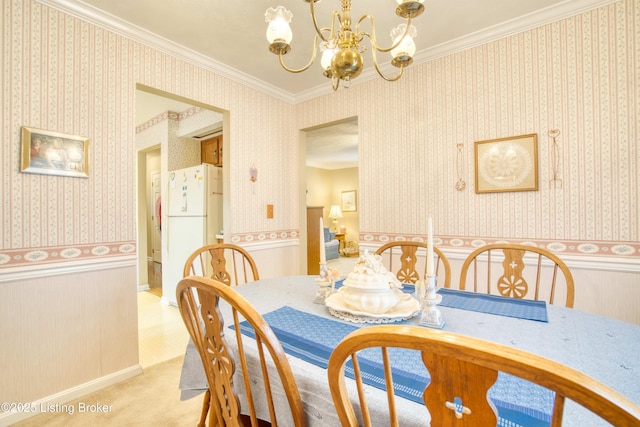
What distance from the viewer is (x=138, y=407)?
178cm

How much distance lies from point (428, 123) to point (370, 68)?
78cm

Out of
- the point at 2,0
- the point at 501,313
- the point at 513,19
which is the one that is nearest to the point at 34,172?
the point at 2,0

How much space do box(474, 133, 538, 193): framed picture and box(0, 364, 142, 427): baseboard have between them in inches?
112

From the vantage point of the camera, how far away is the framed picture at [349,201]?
8.42 meters

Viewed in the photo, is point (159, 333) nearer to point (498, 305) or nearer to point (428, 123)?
point (498, 305)

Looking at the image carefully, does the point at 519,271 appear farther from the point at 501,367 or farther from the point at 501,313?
the point at 501,367

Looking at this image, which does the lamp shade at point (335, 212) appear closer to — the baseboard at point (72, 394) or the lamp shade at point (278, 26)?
the baseboard at point (72, 394)

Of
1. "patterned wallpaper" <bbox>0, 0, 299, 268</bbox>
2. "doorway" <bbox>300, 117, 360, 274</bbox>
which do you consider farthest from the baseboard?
"doorway" <bbox>300, 117, 360, 274</bbox>

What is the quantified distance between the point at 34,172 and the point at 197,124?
211cm

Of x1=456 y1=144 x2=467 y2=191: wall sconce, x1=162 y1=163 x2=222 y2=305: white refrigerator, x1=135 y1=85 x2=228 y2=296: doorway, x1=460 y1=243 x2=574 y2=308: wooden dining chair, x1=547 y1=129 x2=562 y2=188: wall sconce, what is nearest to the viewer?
x1=460 y1=243 x2=574 y2=308: wooden dining chair

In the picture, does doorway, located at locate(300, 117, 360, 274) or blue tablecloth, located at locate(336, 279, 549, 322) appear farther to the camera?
doorway, located at locate(300, 117, 360, 274)

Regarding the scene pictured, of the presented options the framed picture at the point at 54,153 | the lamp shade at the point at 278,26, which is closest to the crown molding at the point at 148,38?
the framed picture at the point at 54,153

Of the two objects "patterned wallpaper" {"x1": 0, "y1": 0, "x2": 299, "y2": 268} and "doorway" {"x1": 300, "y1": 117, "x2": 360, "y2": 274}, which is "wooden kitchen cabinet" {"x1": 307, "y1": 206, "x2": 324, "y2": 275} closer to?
"doorway" {"x1": 300, "y1": 117, "x2": 360, "y2": 274}

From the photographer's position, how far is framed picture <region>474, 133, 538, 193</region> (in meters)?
2.10
